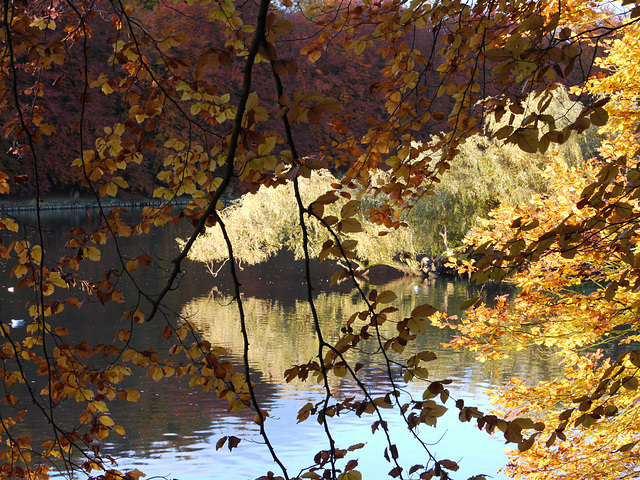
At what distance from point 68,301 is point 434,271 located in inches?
555

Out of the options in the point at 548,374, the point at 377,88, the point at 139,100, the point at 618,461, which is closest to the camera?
the point at 139,100

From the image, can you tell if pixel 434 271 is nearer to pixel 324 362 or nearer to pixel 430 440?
pixel 430 440

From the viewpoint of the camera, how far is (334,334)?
34.8 ft

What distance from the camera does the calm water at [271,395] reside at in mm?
6832

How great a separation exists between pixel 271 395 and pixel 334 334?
2.29 meters

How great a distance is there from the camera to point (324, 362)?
5.21ft

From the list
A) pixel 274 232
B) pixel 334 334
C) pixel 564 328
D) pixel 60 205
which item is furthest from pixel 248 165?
pixel 60 205

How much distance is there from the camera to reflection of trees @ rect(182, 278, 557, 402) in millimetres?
9117

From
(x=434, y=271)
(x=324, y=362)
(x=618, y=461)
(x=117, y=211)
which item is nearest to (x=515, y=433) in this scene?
(x=324, y=362)

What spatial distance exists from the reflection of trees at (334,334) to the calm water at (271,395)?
20mm

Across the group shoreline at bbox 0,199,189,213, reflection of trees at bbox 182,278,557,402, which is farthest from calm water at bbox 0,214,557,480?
shoreline at bbox 0,199,189,213

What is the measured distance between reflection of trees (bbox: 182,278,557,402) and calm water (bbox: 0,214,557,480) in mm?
20

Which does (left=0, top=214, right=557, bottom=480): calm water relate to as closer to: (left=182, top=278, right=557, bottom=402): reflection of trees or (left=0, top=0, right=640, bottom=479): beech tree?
(left=182, top=278, right=557, bottom=402): reflection of trees

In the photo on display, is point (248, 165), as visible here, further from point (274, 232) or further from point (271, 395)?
point (274, 232)
